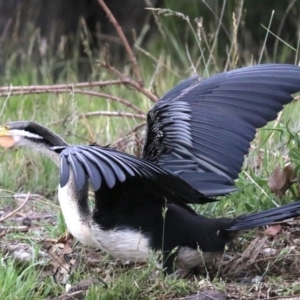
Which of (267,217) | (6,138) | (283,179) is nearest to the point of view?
(267,217)

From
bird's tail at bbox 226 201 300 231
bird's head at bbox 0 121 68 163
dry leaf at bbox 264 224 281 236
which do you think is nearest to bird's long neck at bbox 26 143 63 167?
bird's head at bbox 0 121 68 163

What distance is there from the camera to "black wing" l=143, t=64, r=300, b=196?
4.19m

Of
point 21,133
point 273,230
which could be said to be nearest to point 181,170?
point 273,230

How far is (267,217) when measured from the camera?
3934 millimetres

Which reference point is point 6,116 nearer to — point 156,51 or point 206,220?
point 206,220

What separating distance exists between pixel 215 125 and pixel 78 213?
0.77m

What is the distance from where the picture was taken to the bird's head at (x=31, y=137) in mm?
4301

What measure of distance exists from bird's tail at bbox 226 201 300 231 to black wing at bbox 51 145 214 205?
0.25 metres

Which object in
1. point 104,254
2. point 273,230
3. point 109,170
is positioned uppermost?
point 109,170

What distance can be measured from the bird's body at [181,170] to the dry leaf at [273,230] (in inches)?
11.9

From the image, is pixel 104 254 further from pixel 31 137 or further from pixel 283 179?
pixel 283 179

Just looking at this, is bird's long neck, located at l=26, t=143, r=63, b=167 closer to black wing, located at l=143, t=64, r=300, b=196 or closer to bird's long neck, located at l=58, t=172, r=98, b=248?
bird's long neck, located at l=58, t=172, r=98, b=248

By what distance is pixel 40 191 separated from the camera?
5.48 metres

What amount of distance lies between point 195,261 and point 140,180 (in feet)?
1.38
